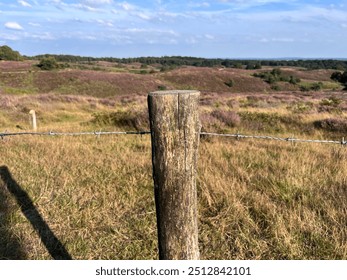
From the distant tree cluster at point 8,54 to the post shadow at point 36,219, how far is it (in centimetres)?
6831

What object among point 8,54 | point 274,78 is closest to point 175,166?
point 274,78

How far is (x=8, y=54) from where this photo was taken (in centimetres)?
6562

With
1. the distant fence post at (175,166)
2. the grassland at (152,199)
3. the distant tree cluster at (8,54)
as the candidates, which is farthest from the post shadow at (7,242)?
the distant tree cluster at (8,54)

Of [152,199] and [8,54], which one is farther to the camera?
[8,54]

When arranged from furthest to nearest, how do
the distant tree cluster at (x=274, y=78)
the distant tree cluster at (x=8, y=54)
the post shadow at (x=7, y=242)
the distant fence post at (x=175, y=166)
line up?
the distant tree cluster at (x=8, y=54), the distant tree cluster at (x=274, y=78), the post shadow at (x=7, y=242), the distant fence post at (x=175, y=166)

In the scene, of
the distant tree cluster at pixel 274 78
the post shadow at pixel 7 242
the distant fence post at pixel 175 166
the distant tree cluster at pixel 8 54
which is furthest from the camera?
the distant tree cluster at pixel 8 54

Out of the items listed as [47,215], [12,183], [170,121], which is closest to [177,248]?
[170,121]

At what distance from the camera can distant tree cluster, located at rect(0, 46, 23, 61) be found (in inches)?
2538

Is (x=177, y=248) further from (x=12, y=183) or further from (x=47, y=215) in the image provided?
(x=12, y=183)

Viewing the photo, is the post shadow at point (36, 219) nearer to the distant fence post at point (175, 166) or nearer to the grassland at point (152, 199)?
the grassland at point (152, 199)

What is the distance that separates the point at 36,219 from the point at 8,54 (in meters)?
71.2

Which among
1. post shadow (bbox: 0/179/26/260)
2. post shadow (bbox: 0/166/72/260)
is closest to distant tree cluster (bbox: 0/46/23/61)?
post shadow (bbox: 0/166/72/260)

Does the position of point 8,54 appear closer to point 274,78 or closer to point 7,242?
point 274,78

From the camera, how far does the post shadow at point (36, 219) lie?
11.3 feet
